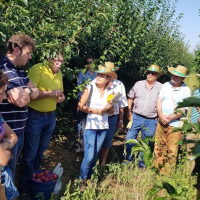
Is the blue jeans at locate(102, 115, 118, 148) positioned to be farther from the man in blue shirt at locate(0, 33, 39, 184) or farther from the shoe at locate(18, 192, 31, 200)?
the man in blue shirt at locate(0, 33, 39, 184)

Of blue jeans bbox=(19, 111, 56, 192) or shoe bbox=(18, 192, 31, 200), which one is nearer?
blue jeans bbox=(19, 111, 56, 192)

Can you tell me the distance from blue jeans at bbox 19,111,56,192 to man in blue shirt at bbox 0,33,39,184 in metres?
0.45

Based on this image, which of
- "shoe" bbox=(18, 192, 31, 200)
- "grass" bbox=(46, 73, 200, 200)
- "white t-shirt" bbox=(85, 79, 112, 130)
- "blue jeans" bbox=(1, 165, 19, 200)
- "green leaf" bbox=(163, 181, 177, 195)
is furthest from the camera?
"white t-shirt" bbox=(85, 79, 112, 130)

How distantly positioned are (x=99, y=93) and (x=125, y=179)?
1376 millimetres

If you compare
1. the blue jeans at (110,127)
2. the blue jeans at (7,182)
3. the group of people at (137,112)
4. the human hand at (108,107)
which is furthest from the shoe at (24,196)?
the blue jeans at (110,127)

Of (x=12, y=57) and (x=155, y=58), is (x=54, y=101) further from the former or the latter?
(x=155, y=58)

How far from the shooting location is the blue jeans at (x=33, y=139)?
3.46 meters

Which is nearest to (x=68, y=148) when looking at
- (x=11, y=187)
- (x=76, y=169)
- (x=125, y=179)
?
(x=76, y=169)

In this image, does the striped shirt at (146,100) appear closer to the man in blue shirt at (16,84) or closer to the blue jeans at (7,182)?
the man in blue shirt at (16,84)

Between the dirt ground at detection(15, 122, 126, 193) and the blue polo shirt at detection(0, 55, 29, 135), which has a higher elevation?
the blue polo shirt at detection(0, 55, 29, 135)

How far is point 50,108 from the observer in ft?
11.7

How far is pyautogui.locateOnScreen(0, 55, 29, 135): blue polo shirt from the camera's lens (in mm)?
2811

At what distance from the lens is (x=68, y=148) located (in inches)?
227

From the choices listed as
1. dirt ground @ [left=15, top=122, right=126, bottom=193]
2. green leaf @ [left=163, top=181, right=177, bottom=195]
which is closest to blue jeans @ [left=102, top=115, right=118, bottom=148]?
dirt ground @ [left=15, top=122, right=126, bottom=193]
